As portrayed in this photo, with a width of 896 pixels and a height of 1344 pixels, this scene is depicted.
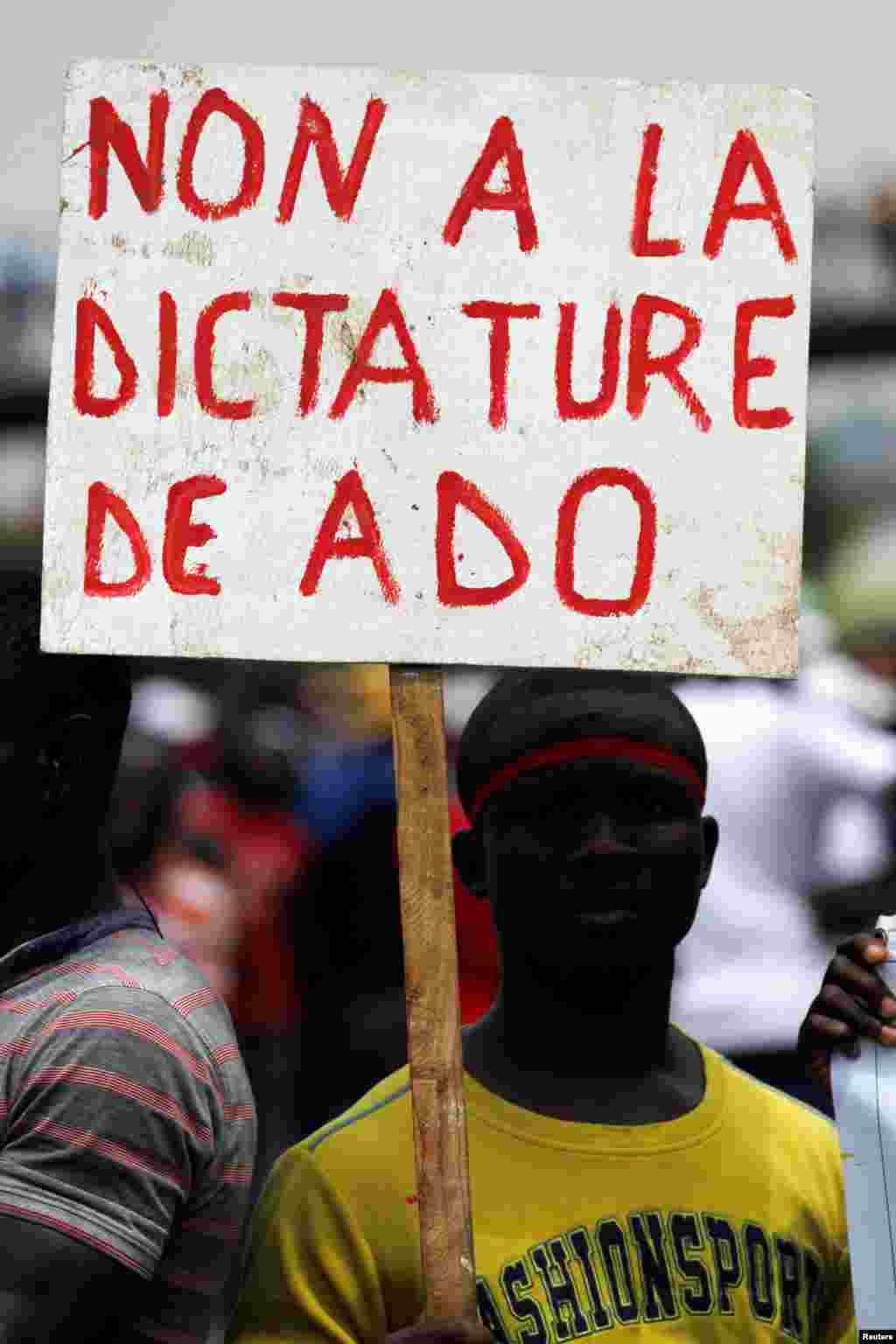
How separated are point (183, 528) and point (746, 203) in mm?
634

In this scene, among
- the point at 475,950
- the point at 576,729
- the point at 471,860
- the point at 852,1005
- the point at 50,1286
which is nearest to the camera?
the point at 50,1286

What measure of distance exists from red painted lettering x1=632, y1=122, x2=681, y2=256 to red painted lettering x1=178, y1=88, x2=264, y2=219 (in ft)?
1.21

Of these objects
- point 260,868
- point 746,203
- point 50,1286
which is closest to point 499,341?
point 746,203

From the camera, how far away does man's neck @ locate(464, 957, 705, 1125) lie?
2.44 m

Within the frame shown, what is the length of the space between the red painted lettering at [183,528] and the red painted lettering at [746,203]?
0.54 metres

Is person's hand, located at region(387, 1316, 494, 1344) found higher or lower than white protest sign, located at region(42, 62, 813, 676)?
lower

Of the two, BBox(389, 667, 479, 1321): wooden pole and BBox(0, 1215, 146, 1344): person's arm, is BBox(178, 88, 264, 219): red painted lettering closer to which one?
BBox(389, 667, 479, 1321): wooden pole

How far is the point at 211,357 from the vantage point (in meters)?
2.08

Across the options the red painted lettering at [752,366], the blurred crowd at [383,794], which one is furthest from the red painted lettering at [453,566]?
the blurred crowd at [383,794]

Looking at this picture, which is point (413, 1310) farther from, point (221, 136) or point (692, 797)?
point (221, 136)

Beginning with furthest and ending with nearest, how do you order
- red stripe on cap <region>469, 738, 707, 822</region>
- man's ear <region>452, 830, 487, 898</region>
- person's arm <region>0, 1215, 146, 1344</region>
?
1. man's ear <region>452, 830, 487, 898</region>
2. red stripe on cap <region>469, 738, 707, 822</region>
3. person's arm <region>0, 1215, 146, 1344</region>

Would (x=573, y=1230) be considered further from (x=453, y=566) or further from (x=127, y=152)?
(x=127, y=152)

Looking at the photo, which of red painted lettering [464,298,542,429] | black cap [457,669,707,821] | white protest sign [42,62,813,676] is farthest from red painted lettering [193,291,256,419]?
black cap [457,669,707,821]

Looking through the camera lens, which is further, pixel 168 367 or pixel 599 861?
pixel 599 861
